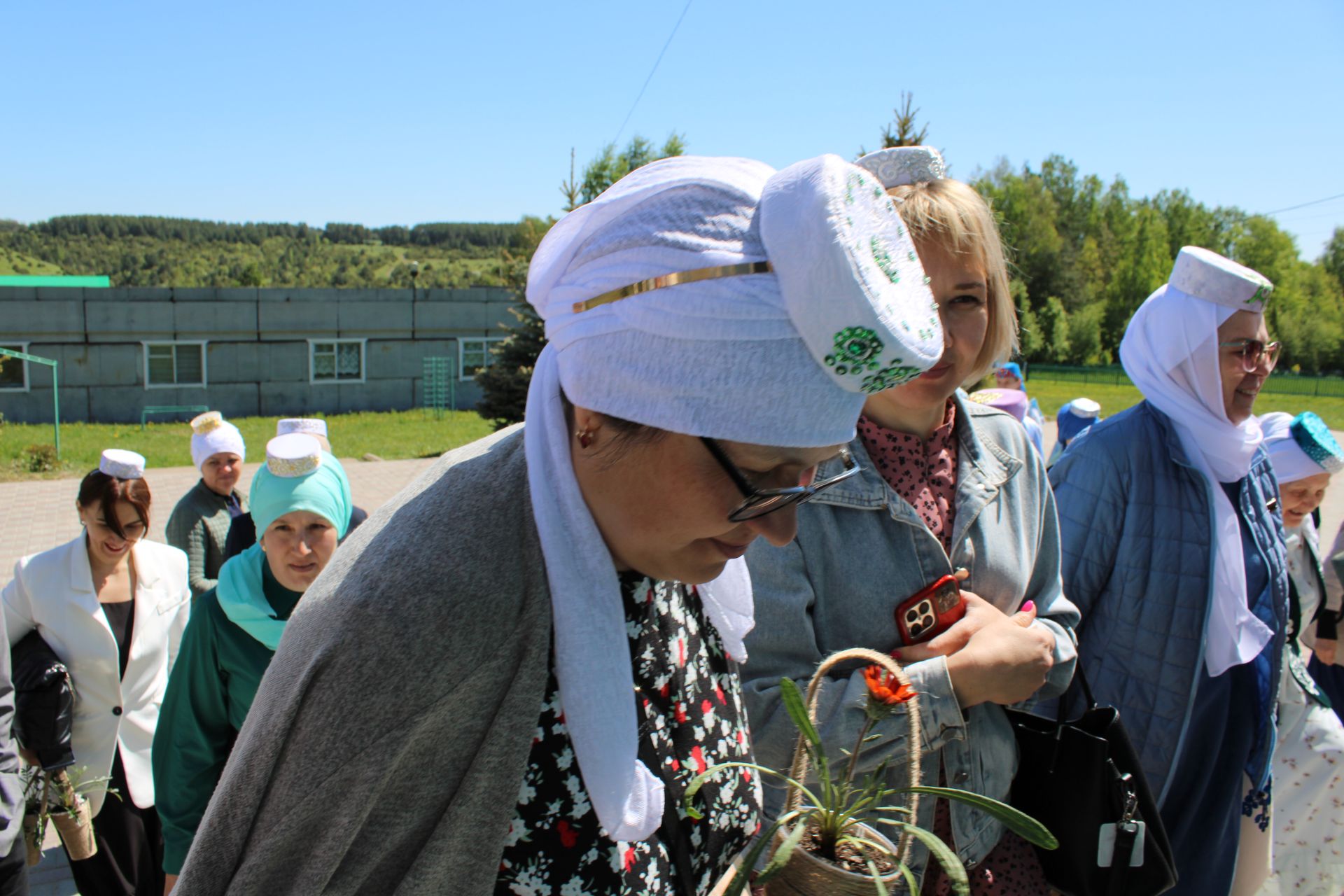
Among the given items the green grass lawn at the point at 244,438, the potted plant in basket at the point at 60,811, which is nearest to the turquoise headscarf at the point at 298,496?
the potted plant in basket at the point at 60,811

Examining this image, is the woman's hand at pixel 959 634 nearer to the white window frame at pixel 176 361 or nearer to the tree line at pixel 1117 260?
the white window frame at pixel 176 361

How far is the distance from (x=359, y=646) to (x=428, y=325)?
31809mm

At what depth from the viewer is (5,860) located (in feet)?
8.44

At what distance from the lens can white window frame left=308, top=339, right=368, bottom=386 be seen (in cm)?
3028

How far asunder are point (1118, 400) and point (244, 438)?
30.8 metres

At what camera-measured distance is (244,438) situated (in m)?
23.6

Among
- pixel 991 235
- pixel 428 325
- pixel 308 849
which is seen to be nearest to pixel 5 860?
pixel 308 849

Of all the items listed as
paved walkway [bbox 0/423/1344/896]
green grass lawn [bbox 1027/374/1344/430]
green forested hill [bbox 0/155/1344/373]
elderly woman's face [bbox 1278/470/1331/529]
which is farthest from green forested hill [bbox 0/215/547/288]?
elderly woman's face [bbox 1278/470/1331/529]

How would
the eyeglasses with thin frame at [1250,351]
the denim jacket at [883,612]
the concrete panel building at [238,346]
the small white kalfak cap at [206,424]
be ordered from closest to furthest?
the denim jacket at [883,612]
the eyeglasses with thin frame at [1250,351]
the small white kalfak cap at [206,424]
the concrete panel building at [238,346]

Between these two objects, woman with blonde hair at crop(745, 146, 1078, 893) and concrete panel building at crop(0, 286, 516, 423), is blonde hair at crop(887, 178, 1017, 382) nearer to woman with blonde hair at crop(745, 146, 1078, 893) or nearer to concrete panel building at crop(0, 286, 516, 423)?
woman with blonde hair at crop(745, 146, 1078, 893)

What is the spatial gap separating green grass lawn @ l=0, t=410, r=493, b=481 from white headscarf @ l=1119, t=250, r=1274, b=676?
49.9ft

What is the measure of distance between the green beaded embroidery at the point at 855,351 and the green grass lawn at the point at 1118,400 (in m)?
30.1

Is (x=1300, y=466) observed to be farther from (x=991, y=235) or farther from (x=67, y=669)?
(x=67, y=669)

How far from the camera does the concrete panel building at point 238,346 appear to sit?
2742cm
